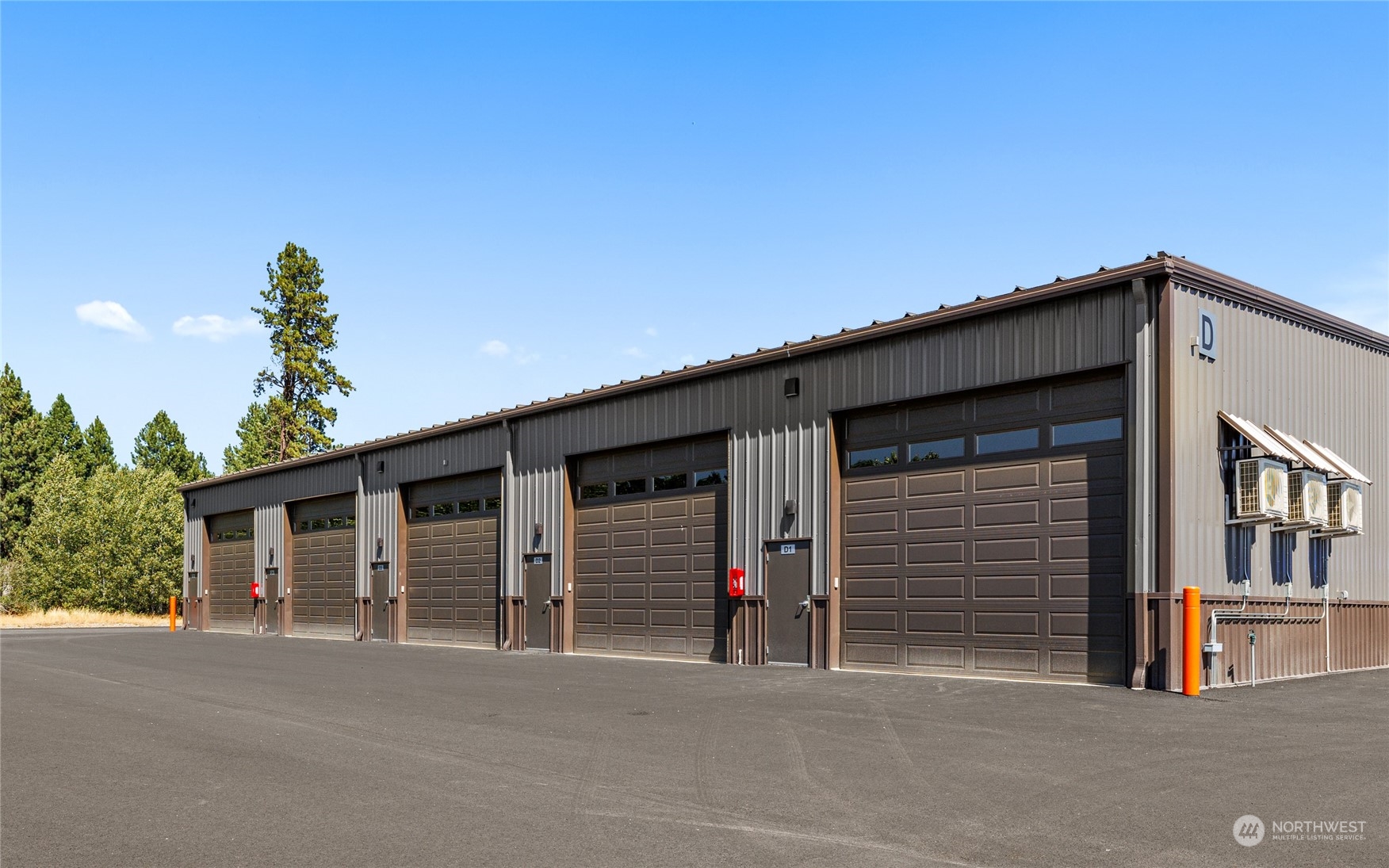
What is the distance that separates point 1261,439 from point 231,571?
34.8 metres

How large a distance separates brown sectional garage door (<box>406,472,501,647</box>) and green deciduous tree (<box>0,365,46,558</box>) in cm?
5317

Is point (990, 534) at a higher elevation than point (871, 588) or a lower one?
higher

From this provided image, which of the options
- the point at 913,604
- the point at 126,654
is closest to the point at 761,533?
the point at 913,604

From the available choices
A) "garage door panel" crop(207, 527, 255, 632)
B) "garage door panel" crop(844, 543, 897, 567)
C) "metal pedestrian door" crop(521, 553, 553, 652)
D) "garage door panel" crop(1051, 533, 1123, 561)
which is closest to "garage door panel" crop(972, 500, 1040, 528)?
"garage door panel" crop(1051, 533, 1123, 561)

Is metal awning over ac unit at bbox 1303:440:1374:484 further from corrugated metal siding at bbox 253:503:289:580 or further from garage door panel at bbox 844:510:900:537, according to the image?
corrugated metal siding at bbox 253:503:289:580

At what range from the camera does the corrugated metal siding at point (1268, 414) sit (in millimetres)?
14930

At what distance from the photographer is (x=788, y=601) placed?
64.0 feet

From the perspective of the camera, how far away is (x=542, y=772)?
8.84 meters

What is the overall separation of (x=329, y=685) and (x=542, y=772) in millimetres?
8354

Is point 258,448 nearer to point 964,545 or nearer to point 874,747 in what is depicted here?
point 964,545

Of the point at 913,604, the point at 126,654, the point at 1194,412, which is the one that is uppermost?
the point at 1194,412

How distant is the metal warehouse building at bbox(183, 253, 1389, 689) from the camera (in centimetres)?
1507

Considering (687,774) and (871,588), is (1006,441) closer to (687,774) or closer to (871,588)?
(871,588)

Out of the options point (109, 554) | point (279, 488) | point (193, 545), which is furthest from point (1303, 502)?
point (109, 554)
